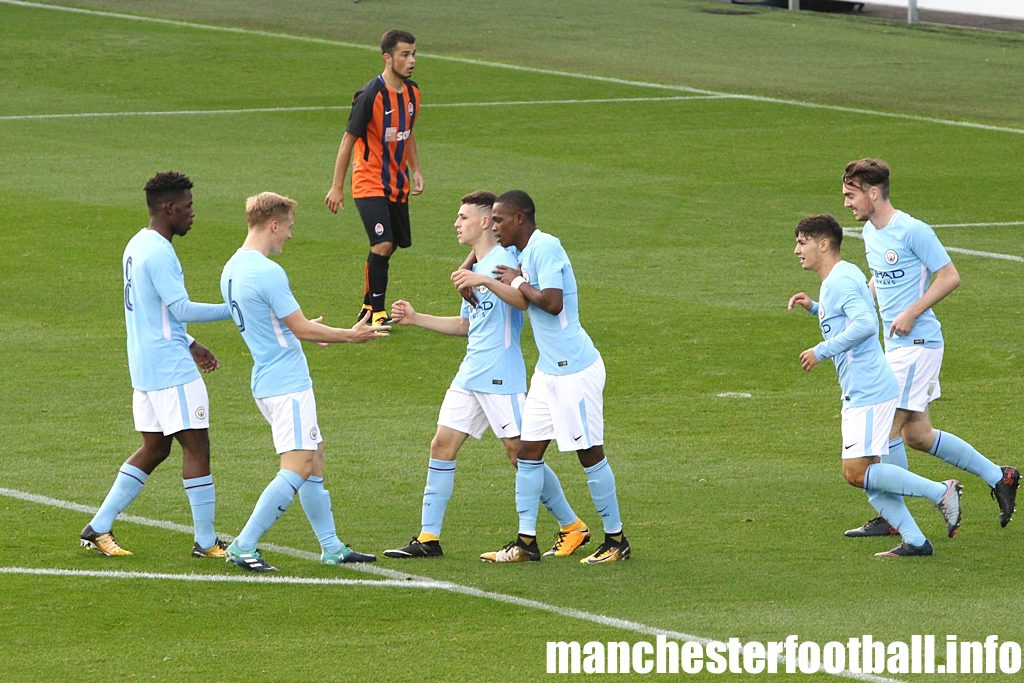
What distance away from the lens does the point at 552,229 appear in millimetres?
19328

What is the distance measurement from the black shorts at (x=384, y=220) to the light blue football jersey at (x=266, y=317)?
20.2ft

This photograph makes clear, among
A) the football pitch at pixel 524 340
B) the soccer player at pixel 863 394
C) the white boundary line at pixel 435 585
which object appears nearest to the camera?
the white boundary line at pixel 435 585

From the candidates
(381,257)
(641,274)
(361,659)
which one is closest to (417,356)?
(381,257)

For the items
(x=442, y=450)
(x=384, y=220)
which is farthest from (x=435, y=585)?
(x=384, y=220)

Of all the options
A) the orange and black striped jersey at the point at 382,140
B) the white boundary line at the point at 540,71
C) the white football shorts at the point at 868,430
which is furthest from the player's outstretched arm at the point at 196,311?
the white boundary line at the point at 540,71

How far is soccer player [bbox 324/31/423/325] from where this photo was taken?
50.3ft

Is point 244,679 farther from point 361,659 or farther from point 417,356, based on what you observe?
point 417,356

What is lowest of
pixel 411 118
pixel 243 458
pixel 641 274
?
pixel 243 458

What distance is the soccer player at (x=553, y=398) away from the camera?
31.1ft

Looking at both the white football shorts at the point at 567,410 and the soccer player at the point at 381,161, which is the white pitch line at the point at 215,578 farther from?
the soccer player at the point at 381,161

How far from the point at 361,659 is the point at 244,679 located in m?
0.56

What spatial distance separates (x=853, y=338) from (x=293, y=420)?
302 centimetres

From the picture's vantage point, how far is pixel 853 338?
30.8 ft

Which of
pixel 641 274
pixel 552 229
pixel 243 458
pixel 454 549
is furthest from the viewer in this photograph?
pixel 552 229
